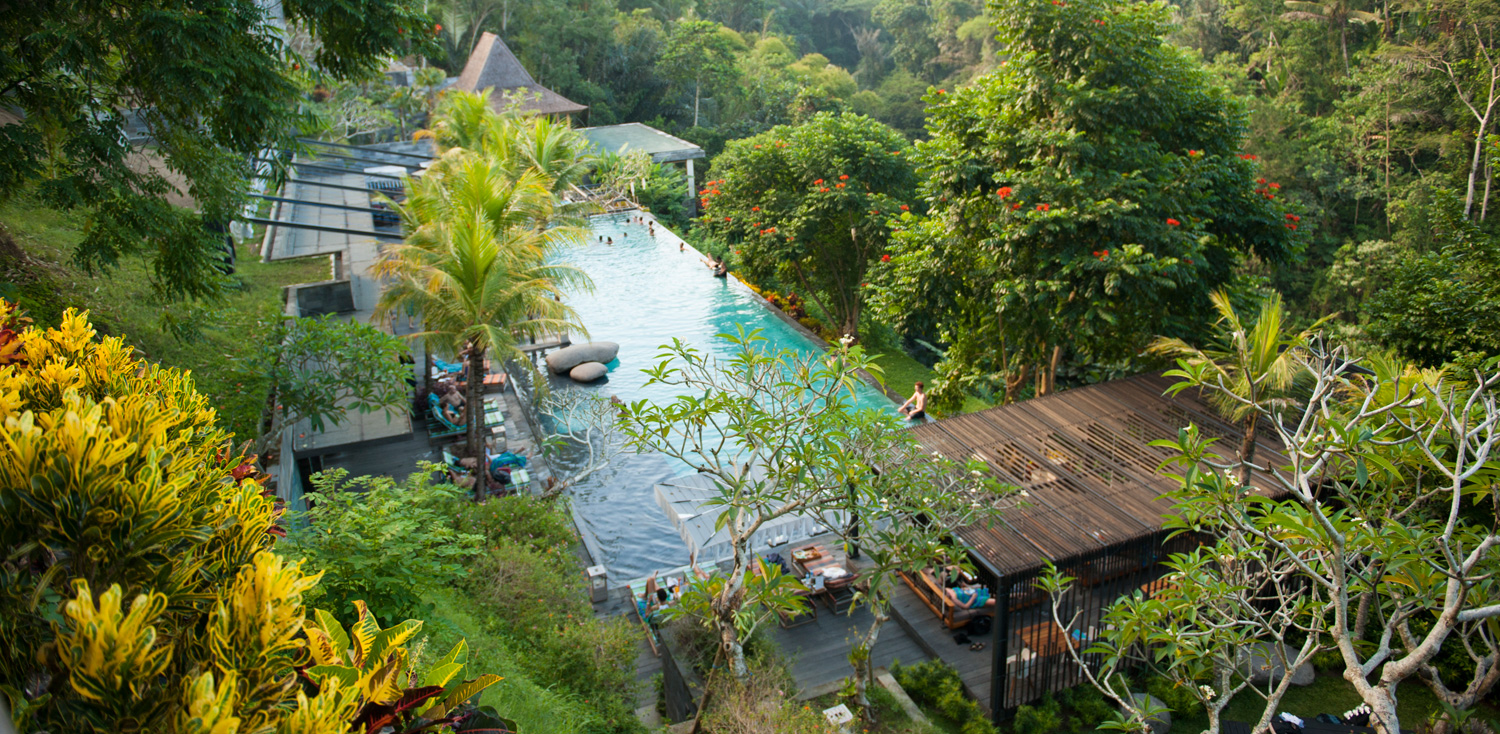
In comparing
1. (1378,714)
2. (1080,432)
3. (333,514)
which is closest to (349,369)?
(333,514)

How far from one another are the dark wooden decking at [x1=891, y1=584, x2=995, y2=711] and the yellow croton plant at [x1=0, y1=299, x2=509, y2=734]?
7.97 meters

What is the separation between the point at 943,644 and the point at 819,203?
39.2 ft

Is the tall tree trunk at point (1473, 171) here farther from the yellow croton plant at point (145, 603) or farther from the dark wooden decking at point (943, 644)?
the yellow croton plant at point (145, 603)

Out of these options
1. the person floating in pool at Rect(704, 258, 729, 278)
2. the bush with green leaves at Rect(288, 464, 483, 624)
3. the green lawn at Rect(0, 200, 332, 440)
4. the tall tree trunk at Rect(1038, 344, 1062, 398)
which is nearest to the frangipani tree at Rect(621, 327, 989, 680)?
the bush with green leaves at Rect(288, 464, 483, 624)

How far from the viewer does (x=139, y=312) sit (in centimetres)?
1207

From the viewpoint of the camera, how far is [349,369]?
11.1 metres

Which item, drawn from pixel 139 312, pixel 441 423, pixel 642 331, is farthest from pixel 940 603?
pixel 642 331

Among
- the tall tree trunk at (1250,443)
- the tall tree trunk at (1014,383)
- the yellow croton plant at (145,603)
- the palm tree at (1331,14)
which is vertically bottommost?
the tall tree trunk at (1014,383)

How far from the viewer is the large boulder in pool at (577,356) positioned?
1917 centimetres

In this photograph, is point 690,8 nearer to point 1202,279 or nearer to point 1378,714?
point 1202,279

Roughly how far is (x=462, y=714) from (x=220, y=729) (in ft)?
3.70

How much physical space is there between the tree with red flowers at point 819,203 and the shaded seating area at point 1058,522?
31.9 ft

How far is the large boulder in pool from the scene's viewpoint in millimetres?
19172

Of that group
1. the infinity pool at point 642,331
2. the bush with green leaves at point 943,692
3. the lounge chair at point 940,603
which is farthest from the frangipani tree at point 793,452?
the infinity pool at point 642,331
